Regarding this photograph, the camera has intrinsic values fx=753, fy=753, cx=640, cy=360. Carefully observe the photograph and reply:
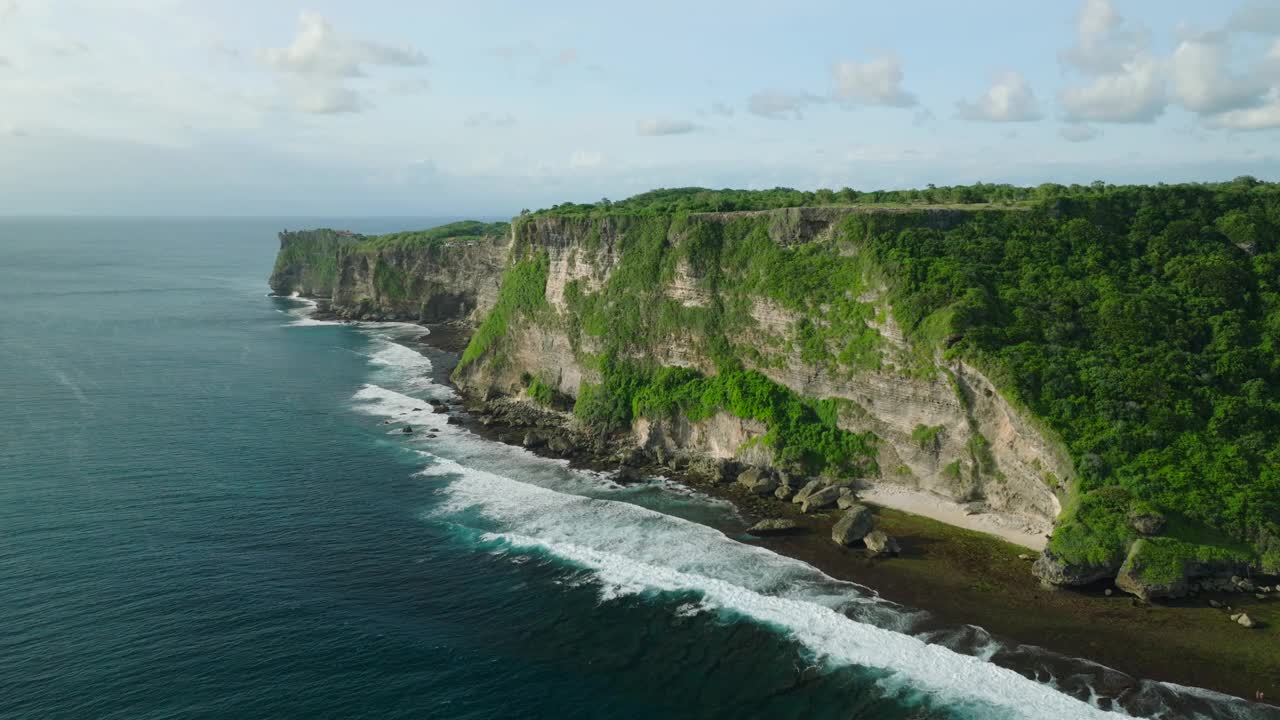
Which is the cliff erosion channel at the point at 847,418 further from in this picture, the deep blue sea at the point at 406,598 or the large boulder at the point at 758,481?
the deep blue sea at the point at 406,598

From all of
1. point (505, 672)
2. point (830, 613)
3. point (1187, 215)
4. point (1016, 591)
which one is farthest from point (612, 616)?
point (1187, 215)

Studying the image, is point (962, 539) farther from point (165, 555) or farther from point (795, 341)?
point (165, 555)

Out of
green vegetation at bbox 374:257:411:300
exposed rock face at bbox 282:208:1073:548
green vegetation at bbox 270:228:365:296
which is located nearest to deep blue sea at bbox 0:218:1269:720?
exposed rock face at bbox 282:208:1073:548

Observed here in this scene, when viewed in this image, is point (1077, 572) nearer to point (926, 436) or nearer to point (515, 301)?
point (926, 436)

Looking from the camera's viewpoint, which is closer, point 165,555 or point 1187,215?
point 165,555

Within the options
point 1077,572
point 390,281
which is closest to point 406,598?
point 1077,572

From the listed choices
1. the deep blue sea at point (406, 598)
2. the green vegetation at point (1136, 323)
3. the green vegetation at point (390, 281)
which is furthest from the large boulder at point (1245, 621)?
the green vegetation at point (390, 281)

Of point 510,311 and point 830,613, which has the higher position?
point 510,311
